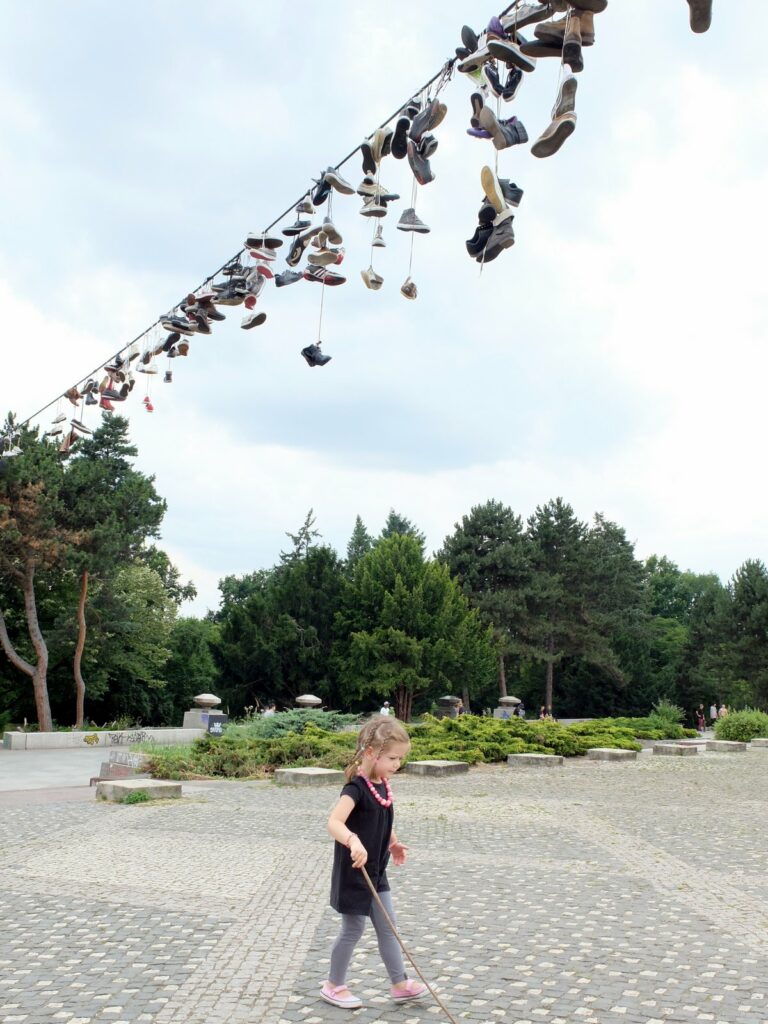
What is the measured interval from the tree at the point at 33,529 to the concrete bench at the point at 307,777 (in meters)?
17.8

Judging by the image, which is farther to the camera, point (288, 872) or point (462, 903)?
point (288, 872)

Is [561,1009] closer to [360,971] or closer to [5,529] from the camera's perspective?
[360,971]

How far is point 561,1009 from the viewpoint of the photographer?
13.0 ft

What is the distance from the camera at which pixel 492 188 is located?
556cm

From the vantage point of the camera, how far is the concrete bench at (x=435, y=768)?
15279 mm

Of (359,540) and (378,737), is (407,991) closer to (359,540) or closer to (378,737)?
(378,737)

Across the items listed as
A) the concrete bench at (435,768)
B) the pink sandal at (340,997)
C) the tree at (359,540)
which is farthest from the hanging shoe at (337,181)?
the tree at (359,540)

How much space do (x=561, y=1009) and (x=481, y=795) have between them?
29.0 ft

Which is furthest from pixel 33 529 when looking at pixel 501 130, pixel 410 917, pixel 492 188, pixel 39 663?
pixel 501 130

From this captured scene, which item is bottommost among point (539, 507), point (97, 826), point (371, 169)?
point (97, 826)

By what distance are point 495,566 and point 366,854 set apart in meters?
48.4

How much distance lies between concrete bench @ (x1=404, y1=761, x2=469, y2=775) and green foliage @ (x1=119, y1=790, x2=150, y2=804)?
530 cm

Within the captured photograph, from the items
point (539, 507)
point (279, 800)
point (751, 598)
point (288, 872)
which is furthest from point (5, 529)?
point (751, 598)

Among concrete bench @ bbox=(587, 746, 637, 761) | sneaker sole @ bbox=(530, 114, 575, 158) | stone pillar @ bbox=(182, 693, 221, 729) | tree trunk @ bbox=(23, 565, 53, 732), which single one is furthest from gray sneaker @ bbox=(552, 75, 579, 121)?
tree trunk @ bbox=(23, 565, 53, 732)
